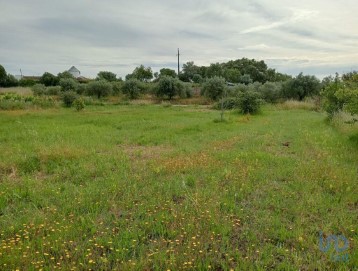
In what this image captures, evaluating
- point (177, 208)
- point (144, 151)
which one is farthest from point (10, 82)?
point (177, 208)

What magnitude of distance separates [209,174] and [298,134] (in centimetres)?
689

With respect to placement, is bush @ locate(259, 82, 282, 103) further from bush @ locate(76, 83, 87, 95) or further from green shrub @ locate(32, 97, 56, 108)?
green shrub @ locate(32, 97, 56, 108)

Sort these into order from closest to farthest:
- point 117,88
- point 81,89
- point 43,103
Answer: point 43,103, point 81,89, point 117,88

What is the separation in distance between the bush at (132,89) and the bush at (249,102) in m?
19.7

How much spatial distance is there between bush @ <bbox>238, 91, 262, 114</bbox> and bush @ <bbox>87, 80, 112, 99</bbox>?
849 inches

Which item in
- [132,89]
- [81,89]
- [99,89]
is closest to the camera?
[99,89]

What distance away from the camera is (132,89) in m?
39.4

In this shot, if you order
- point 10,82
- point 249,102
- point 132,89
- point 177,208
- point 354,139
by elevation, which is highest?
point 10,82

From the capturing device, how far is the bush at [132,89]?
39.4 meters

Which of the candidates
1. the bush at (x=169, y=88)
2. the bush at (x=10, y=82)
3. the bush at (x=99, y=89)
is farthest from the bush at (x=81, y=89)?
the bush at (x=10, y=82)

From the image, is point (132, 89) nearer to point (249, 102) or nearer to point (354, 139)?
point (249, 102)

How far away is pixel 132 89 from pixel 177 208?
118 ft

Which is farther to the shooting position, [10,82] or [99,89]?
[10,82]

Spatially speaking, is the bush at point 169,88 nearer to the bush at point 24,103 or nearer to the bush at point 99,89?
the bush at point 99,89
